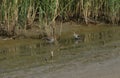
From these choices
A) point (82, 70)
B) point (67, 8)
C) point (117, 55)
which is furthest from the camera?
point (67, 8)

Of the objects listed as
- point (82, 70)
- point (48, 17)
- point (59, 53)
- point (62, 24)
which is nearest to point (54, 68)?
point (82, 70)

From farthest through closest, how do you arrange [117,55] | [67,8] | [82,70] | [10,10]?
[67,8] → [10,10] → [117,55] → [82,70]

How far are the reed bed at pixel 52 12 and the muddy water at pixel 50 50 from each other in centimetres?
45

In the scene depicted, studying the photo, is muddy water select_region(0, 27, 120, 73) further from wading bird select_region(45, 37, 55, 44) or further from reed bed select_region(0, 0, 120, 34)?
reed bed select_region(0, 0, 120, 34)

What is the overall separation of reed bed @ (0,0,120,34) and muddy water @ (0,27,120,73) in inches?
17.7

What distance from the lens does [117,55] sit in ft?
22.4

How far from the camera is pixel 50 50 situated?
23.3 ft

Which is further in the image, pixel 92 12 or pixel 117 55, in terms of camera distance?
pixel 92 12

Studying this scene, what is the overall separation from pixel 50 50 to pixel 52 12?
1.18 m

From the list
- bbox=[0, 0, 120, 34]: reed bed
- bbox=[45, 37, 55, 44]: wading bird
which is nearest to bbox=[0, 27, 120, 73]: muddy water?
bbox=[45, 37, 55, 44]: wading bird

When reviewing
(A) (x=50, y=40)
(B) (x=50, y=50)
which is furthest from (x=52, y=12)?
(B) (x=50, y=50)

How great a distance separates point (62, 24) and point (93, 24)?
2.69 ft

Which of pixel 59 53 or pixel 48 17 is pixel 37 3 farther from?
pixel 59 53

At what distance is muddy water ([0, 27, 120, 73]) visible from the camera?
250 inches
